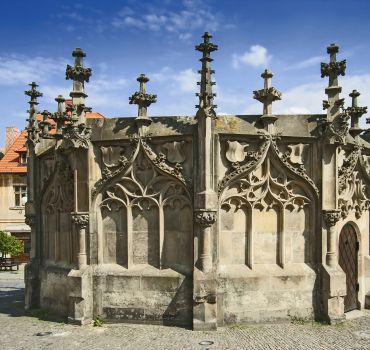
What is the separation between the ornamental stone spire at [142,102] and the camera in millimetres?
11641

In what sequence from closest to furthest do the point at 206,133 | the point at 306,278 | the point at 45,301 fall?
the point at 206,133 < the point at 306,278 < the point at 45,301

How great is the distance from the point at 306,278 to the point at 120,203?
5844mm

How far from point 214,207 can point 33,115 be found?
7449 mm

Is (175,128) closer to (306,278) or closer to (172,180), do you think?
(172,180)

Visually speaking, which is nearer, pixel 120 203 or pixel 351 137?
pixel 120 203

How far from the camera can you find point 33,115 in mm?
14125

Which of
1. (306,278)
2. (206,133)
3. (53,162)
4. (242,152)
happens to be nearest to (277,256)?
(306,278)

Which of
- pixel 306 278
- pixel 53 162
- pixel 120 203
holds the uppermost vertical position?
pixel 53 162

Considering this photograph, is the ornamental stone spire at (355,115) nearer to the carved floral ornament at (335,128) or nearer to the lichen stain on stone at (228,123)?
the carved floral ornament at (335,128)

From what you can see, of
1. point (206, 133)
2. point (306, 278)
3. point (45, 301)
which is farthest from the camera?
point (45, 301)

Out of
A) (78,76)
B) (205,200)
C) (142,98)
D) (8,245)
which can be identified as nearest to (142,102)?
(142,98)

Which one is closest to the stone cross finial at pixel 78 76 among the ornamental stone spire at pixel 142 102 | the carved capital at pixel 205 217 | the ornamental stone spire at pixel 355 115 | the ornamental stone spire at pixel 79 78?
the ornamental stone spire at pixel 79 78

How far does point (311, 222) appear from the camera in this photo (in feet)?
39.8

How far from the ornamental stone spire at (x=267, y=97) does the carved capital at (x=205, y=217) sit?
300cm
